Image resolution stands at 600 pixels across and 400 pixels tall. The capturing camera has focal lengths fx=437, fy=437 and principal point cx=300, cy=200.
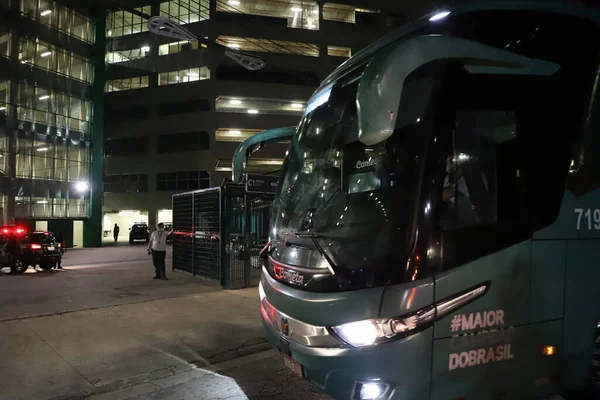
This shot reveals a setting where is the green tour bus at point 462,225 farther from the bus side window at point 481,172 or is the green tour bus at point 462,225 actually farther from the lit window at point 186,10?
the lit window at point 186,10

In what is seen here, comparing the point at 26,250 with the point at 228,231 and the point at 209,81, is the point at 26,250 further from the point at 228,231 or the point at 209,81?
the point at 209,81

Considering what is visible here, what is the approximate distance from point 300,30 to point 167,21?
3139 centimetres

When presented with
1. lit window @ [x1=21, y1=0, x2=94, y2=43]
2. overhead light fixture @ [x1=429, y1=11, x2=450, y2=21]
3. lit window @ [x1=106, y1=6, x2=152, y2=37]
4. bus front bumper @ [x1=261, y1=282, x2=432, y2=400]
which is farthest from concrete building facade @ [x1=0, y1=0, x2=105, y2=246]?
overhead light fixture @ [x1=429, y1=11, x2=450, y2=21]

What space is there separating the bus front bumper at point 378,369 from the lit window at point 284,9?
3844cm

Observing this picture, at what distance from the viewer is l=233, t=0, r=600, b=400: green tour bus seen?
3088 millimetres

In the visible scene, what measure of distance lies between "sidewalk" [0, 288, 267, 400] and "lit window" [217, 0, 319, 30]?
1322 inches

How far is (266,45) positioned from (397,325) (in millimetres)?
37800

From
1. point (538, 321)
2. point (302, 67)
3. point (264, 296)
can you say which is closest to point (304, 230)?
point (264, 296)

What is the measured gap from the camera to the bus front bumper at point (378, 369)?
306cm

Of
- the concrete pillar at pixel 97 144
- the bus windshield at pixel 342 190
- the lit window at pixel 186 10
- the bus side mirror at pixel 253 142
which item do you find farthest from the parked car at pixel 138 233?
the bus windshield at pixel 342 190

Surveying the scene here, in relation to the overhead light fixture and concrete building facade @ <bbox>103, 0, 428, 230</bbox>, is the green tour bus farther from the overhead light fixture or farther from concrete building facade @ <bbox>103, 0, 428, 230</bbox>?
concrete building facade @ <bbox>103, 0, 428, 230</bbox>

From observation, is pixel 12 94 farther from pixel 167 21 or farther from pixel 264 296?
pixel 264 296

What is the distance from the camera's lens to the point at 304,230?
3984 millimetres

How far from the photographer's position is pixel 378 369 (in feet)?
10.1
